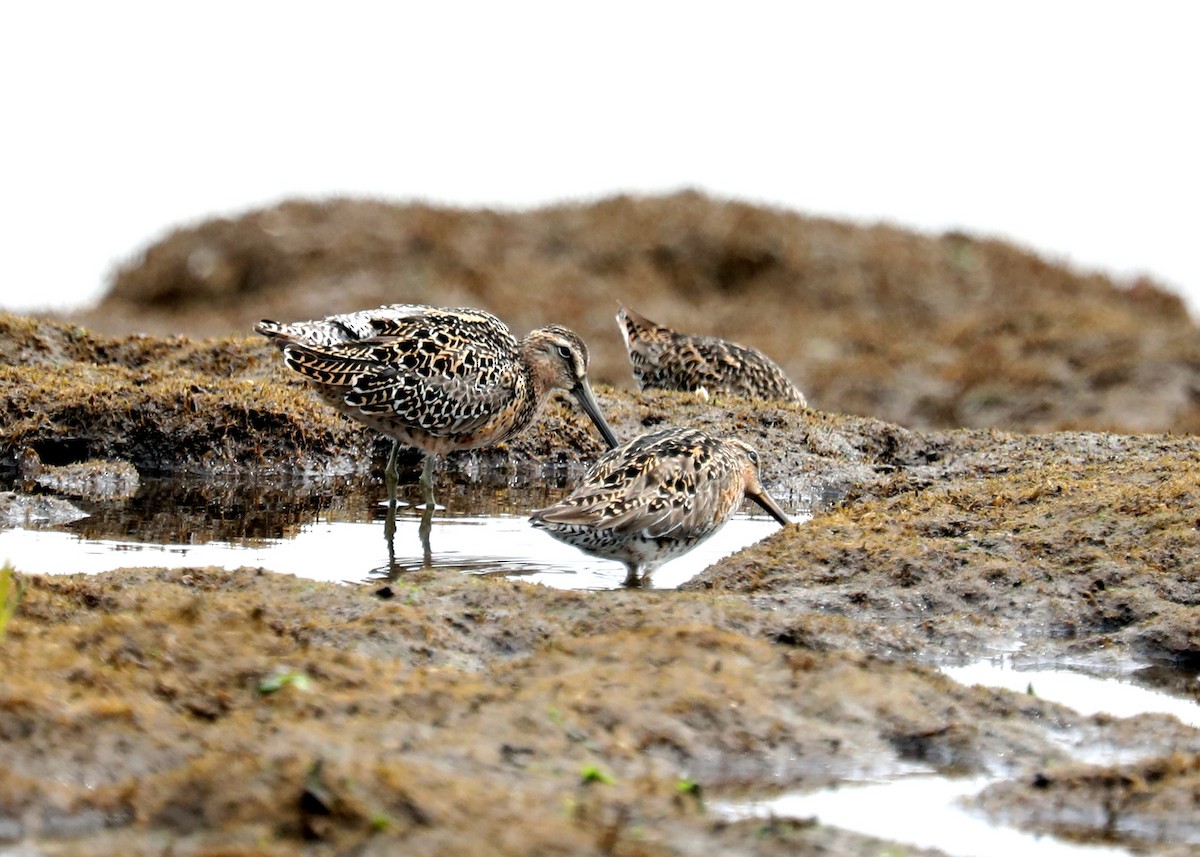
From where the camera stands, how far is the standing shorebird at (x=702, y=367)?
45.1 ft

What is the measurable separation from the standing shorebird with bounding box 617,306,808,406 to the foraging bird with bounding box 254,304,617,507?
3236 millimetres

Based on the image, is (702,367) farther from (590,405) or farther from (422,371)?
(422,371)

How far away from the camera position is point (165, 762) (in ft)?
14.0

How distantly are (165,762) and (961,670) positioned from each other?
331 centimetres

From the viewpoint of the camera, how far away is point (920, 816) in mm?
4598

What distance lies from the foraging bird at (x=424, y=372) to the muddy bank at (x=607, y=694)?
8.60ft

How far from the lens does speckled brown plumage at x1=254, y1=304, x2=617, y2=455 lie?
31.7ft

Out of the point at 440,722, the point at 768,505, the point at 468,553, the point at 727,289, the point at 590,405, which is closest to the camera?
the point at 440,722

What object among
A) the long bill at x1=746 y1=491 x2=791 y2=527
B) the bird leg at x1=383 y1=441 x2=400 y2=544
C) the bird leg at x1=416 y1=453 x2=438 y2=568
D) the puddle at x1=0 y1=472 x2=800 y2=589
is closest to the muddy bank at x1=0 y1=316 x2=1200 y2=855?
the long bill at x1=746 y1=491 x2=791 y2=527

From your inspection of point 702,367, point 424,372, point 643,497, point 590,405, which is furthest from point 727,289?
point 643,497

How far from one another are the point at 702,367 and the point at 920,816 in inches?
369

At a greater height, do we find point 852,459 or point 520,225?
point 520,225

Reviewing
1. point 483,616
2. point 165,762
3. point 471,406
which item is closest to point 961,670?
point 483,616

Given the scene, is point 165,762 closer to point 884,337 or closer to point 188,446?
point 188,446
